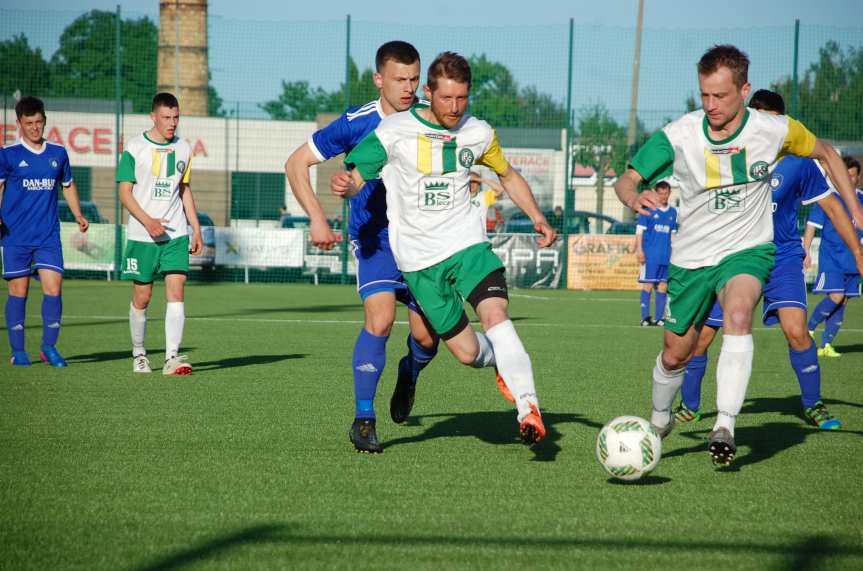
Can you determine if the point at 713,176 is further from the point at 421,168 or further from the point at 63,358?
the point at 63,358

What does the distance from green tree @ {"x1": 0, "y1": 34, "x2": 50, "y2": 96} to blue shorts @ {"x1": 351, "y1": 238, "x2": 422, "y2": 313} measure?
19.4m

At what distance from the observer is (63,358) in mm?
9547

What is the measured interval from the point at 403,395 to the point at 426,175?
1584mm

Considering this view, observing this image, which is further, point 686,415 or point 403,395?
point 686,415

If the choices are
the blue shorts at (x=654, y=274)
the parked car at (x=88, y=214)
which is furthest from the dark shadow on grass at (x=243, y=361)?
the parked car at (x=88, y=214)

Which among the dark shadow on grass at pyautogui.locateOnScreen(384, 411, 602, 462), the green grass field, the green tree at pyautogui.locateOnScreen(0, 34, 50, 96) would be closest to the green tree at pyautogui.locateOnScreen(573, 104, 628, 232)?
the green tree at pyautogui.locateOnScreen(0, 34, 50, 96)

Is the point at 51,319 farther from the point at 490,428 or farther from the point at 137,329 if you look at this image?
the point at 490,428

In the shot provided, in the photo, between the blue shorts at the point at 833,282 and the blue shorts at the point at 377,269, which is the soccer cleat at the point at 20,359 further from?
the blue shorts at the point at 833,282

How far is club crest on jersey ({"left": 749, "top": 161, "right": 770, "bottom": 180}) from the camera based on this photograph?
202 inches

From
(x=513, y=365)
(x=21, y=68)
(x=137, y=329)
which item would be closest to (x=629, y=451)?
(x=513, y=365)

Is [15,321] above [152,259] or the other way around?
the other way around

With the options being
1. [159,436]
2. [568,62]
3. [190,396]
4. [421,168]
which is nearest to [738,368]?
[421,168]

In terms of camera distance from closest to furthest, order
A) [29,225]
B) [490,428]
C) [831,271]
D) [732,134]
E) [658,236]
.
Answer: [732,134], [490,428], [29,225], [831,271], [658,236]

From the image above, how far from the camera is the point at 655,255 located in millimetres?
15648
